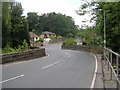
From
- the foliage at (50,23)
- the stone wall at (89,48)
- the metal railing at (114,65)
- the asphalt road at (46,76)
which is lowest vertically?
the stone wall at (89,48)

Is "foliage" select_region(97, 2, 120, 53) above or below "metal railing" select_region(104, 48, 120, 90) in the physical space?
above

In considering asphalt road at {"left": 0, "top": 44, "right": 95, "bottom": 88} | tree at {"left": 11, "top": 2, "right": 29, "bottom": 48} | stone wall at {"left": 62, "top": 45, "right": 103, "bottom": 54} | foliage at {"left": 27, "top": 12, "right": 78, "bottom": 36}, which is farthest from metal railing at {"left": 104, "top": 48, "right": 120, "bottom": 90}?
foliage at {"left": 27, "top": 12, "right": 78, "bottom": 36}

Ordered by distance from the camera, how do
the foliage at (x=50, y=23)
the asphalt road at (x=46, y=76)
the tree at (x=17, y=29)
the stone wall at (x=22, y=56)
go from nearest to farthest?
the asphalt road at (x=46, y=76), the stone wall at (x=22, y=56), the tree at (x=17, y=29), the foliage at (x=50, y=23)

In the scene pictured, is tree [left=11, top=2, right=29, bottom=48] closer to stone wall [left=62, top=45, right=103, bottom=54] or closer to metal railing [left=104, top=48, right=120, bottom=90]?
stone wall [left=62, top=45, right=103, bottom=54]

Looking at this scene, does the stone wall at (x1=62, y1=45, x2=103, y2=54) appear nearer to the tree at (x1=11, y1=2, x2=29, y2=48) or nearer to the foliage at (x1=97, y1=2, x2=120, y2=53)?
the tree at (x1=11, y1=2, x2=29, y2=48)

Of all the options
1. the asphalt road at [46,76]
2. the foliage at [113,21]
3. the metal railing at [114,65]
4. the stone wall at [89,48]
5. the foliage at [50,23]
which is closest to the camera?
the metal railing at [114,65]

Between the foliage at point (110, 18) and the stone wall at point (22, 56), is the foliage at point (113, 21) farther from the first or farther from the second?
the stone wall at point (22, 56)

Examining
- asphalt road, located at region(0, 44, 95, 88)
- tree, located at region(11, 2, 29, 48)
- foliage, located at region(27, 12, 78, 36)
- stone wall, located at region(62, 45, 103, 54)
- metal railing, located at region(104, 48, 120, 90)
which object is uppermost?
foliage, located at region(27, 12, 78, 36)

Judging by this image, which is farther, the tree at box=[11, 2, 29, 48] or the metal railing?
the tree at box=[11, 2, 29, 48]

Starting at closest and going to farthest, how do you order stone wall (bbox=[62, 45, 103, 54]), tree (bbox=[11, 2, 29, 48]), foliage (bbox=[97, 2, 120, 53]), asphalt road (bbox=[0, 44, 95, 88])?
asphalt road (bbox=[0, 44, 95, 88]) < foliage (bbox=[97, 2, 120, 53]) < stone wall (bbox=[62, 45, 103, 54]) < tree (bbox=[11, 2, 29, 48])

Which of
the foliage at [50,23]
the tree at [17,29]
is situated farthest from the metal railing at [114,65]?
the foliage at [50,23]

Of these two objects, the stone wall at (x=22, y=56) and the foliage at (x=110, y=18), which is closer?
the stone wall at (x=22, y=56)

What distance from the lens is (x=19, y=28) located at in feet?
217

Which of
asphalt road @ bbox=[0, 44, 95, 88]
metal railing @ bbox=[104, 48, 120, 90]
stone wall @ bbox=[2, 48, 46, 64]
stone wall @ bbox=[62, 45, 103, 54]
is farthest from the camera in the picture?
stone wall @ bbox=[62, 45, 103, 54]
